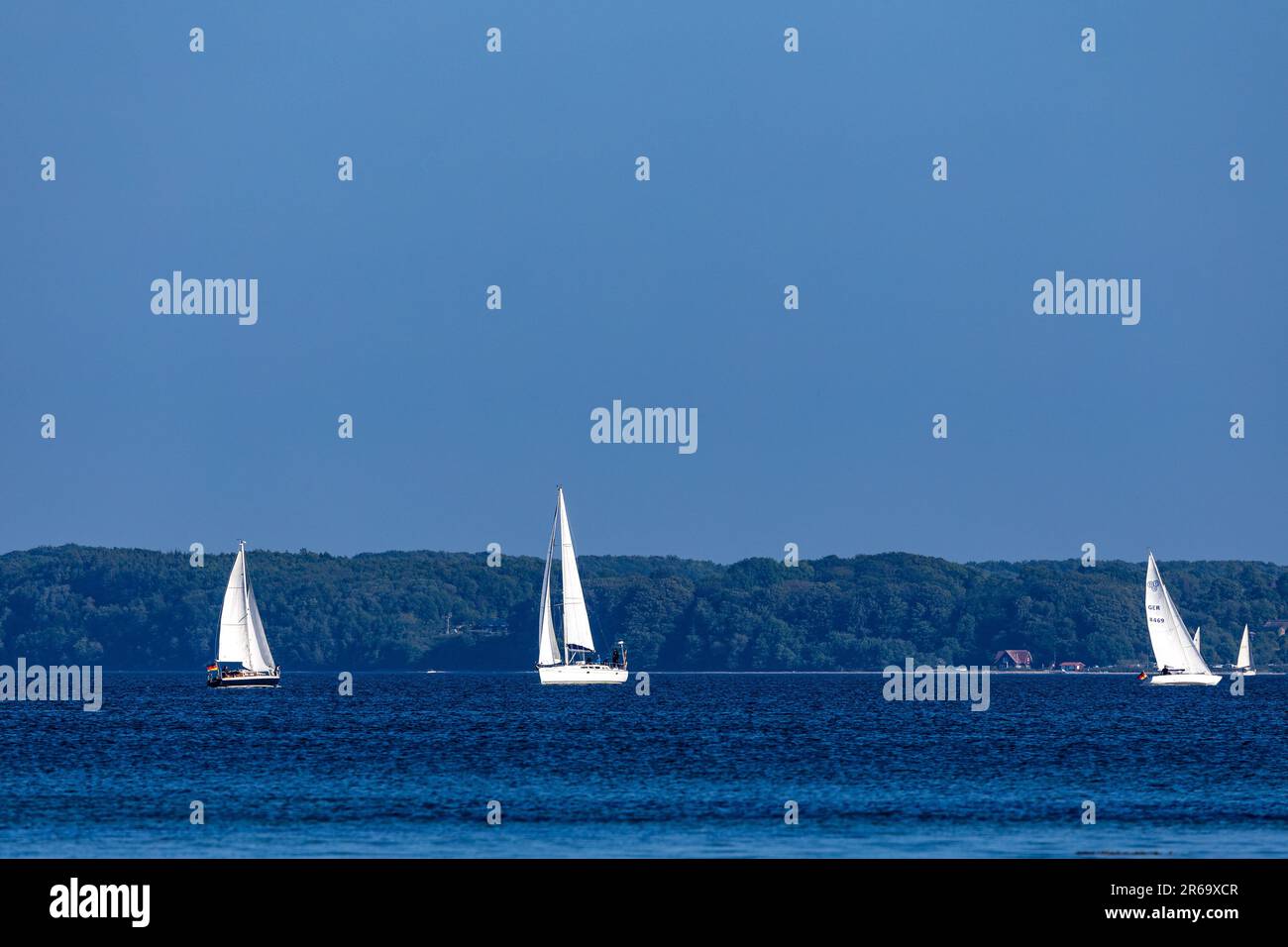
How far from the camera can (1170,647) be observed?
155 meters

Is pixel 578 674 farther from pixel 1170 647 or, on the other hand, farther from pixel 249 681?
pixel 1170 647

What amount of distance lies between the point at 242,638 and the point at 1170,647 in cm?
7443

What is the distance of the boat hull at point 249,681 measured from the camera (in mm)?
148000

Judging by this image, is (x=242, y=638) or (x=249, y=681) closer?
(x=242, y=638)

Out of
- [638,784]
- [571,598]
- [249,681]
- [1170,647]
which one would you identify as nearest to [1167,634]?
[1170,647]

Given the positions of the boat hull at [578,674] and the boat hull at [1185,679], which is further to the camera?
the boat hull at [578,674]

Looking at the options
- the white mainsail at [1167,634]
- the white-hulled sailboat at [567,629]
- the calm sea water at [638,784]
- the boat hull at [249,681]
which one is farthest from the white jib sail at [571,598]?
the white mainsail at [1167,634]

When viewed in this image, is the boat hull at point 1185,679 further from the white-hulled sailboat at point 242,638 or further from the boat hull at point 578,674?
the white-hulled sailboat at point 242,638
